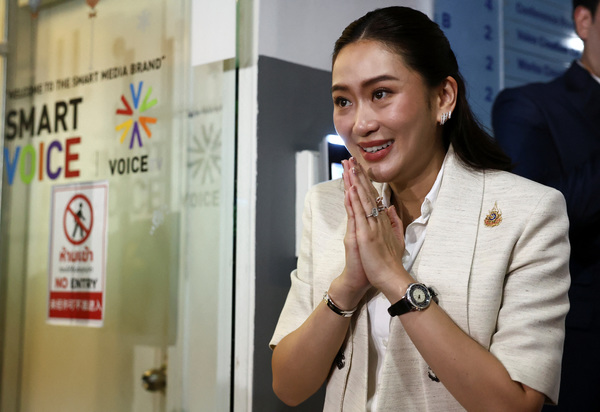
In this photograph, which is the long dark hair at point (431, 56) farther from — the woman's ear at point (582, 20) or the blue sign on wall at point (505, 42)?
the woman's ear at point (582, 20)

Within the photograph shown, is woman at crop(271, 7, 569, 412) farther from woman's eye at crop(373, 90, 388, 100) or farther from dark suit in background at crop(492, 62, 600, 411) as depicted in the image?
dark suit in background at crop(492, 62, 600, 411)

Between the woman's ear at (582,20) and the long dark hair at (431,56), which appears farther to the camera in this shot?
the woman's ear at (582,20)

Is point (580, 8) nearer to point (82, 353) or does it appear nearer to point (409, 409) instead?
point (409, 409)

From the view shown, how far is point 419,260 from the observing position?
1.49 metres

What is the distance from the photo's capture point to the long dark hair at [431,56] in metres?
1.53

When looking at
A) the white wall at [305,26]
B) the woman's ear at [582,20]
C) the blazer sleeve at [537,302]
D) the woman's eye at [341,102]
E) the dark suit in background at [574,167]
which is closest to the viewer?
the blazer sleeve at [537,302]

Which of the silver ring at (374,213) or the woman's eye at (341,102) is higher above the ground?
the woman's eye at (341,102)

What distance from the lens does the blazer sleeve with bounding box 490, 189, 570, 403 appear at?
1.32 metres

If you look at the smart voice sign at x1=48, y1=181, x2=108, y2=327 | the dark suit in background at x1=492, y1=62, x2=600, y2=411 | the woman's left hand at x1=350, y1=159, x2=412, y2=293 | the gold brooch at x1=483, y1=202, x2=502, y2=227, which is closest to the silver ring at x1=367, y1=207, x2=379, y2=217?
the woman's left hand at x1=350, y1=159, x2=412, y2=293

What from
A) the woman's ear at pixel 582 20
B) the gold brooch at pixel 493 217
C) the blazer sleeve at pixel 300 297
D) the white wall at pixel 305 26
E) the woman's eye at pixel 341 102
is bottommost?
the blazer sleeve at pixel 300 297

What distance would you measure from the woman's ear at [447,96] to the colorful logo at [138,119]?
83 centimetres

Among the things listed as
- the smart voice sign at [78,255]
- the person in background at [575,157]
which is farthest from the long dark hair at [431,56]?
the smart voice sign at [78,255]

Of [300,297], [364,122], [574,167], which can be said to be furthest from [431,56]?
[574,167]

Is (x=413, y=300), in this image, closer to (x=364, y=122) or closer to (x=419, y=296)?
(x=419, y=296)
